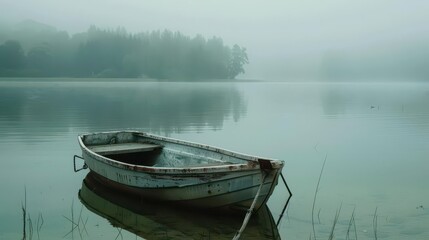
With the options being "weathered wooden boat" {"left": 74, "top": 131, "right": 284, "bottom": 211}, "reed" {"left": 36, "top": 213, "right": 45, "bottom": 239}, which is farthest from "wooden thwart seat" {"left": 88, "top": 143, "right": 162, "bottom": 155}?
"reed" {"left": 36, "top": 213, "right": 45, "bottom": 239}

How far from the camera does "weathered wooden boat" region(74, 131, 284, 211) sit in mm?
8820

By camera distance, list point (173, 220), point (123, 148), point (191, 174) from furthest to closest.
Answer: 1. point (123, 148)
2. point (173, 220)
3. point (191, 174)

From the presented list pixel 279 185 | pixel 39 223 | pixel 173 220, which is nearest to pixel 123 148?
pixel 39 223

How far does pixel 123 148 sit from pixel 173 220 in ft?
12.7

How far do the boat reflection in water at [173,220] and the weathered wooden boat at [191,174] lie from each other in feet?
0.77

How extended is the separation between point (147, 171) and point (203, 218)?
1.51m

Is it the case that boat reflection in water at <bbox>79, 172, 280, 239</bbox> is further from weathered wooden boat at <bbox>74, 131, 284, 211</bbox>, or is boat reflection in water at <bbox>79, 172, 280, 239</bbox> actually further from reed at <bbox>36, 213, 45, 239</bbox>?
reed at <bbox>36, 213, 45, 239</bbox>

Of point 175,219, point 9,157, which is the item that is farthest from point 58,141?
point 175,219

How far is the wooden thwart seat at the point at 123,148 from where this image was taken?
12352mm

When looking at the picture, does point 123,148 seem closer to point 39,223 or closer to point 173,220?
point 39,223

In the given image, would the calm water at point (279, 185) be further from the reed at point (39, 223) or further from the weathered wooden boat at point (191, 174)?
the weathered wooden boat at point (191, 174)

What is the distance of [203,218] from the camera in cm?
945

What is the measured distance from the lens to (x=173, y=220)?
9.48 meters

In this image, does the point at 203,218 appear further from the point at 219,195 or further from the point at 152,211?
the point at 152,211
